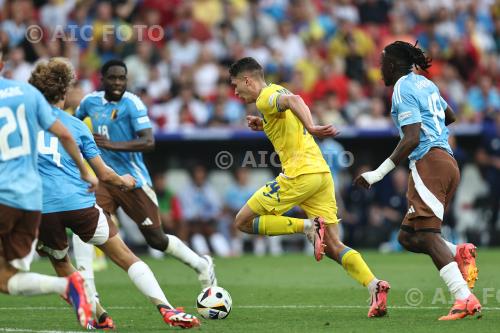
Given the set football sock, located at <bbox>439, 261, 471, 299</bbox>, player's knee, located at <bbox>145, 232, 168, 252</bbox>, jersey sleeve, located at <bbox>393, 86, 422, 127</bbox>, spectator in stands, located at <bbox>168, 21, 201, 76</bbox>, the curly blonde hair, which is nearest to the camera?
the curly blonde hair

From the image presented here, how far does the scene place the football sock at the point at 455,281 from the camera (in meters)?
9.32

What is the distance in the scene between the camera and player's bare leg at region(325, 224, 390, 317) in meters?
9.66

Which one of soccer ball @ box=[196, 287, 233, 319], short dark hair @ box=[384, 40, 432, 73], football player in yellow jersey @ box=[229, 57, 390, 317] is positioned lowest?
soccer ball @ box=[196, 287, 233, 319]

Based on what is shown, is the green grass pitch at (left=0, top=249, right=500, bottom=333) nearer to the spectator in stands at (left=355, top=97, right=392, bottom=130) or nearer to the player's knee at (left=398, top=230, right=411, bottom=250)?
the player's knee at (left=398, top=230, right=411, bottom=250)

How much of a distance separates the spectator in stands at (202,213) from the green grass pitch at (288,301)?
271 centimetres

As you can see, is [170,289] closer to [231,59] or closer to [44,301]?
[44,301]

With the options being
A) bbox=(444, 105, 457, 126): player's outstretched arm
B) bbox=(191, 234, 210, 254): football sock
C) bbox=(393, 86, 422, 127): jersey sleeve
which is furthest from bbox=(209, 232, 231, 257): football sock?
bbox=(393, 86, 422, 127): jersey sleeve

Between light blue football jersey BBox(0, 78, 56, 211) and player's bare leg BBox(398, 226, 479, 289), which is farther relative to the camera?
player's bare leg BBox(398, 226, 479, 289)

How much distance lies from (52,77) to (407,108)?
3242mm

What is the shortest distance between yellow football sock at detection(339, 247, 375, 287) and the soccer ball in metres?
1.21

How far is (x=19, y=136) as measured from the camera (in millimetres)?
7832

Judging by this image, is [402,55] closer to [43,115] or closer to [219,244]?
[43,115]

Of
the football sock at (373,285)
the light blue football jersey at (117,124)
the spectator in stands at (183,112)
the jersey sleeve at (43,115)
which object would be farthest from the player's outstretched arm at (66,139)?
the spectator in stands at (183,112)

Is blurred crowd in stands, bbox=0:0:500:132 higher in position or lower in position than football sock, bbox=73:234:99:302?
higher
